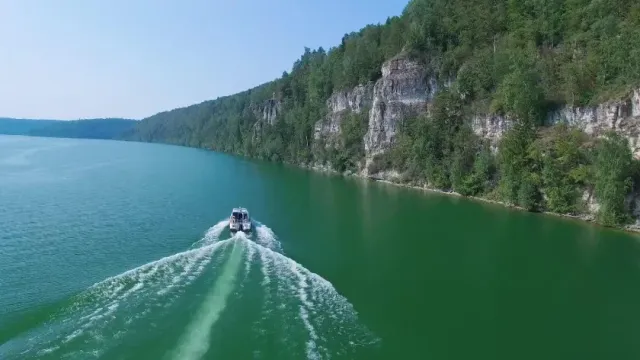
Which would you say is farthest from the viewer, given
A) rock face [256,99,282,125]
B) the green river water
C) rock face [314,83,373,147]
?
rock face [256,99,282,125]

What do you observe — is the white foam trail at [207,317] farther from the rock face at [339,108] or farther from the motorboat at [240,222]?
the rock face at [339,108]

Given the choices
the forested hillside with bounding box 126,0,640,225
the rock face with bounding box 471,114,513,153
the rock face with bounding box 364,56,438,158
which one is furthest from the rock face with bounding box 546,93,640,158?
the rock face with bounding box 364,56,438,158

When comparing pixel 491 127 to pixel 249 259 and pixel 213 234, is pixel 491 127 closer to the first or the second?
pixel 213 234

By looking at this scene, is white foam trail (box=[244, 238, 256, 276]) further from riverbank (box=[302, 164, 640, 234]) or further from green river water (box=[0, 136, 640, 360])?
riverbank (box=[302, 164, 640, 234])

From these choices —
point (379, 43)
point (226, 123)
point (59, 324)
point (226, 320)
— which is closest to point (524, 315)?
point (226, 320)

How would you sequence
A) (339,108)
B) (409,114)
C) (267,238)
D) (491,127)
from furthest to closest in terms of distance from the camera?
(339,108) → (409,114) → (491,127) → (267,238)

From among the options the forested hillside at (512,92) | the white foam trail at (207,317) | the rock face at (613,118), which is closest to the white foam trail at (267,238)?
the white foam trail at (207,317)

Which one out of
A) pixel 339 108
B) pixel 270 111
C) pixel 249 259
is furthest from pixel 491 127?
pixel 270 111
